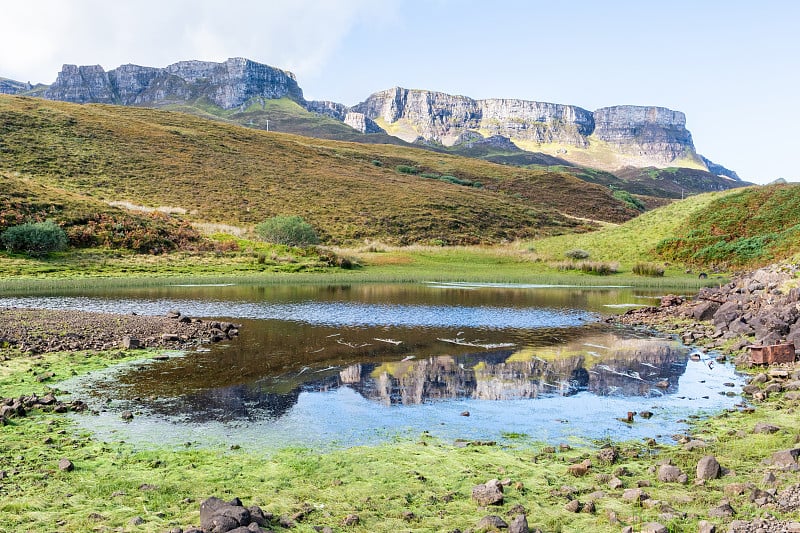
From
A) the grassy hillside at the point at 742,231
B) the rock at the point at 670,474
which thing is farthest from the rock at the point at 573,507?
the grassy hillside at the point at 742,231

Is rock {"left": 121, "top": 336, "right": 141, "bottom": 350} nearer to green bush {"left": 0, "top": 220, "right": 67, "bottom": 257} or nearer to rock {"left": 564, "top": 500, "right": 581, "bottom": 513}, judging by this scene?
rock {"left": 564, "top": 500, "right": 581, "bottom": 513}

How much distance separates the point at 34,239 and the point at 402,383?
4817 centimetres

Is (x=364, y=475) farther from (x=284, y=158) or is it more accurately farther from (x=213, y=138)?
(x=213, y=138)

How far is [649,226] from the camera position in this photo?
2869 inches

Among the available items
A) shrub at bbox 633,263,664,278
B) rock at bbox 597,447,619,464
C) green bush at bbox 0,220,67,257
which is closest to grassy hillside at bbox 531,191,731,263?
shrub at bbox 633,263,664,278

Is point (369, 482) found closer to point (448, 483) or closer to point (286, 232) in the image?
point (448, 483)

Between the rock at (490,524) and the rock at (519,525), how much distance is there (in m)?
0.10

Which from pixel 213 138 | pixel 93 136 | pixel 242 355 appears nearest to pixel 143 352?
pixel 242 355

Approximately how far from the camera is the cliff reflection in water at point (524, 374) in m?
16.0

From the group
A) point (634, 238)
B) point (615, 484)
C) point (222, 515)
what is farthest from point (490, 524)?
point (634, 238)

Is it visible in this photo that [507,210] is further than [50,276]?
Yes

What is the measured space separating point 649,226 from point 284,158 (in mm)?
73229

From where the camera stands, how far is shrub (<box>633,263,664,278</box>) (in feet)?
190

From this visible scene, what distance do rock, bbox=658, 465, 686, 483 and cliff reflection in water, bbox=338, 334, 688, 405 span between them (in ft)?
19.6
